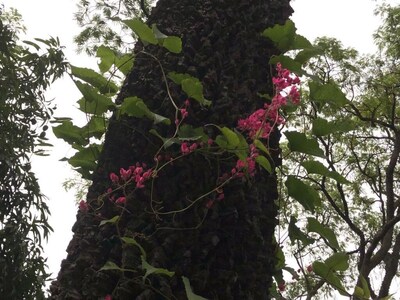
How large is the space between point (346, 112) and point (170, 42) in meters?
6.43

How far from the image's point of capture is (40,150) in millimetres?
2553

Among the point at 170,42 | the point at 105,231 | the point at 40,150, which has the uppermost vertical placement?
the point at 40,150

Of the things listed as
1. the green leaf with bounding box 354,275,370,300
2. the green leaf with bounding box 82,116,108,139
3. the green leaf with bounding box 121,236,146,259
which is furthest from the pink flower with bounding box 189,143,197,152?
the green leaf with bounding box 354,275,370,300

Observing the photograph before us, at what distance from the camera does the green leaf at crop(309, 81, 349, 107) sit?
4.42 feet

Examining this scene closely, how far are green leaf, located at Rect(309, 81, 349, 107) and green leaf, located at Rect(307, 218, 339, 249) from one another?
343 mm

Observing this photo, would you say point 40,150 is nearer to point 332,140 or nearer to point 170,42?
point 170,42

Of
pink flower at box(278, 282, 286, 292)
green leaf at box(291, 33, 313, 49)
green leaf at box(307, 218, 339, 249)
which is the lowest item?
pink flower at box(278, 282, 286, 292)

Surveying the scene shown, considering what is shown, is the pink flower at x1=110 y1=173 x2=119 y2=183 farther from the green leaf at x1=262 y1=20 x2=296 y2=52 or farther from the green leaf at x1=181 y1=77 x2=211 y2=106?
the green leaf at x1=262 y1=20 x2=296 y2=52

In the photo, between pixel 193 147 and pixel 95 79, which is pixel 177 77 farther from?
pixel 95 79

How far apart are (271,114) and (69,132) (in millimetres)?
578

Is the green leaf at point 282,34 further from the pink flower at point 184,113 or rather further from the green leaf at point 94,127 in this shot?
the green leaf at point 94,127

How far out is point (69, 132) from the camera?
1381 mm

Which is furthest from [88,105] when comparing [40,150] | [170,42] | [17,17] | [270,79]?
[17,17]

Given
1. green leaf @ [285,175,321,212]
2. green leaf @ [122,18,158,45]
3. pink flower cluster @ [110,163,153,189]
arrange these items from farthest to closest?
1. green leaf @ [285,175,321,212]
2. green leaf @ [122,18,158,45]
3. pink flower cluster @ [110,163,153,189]
